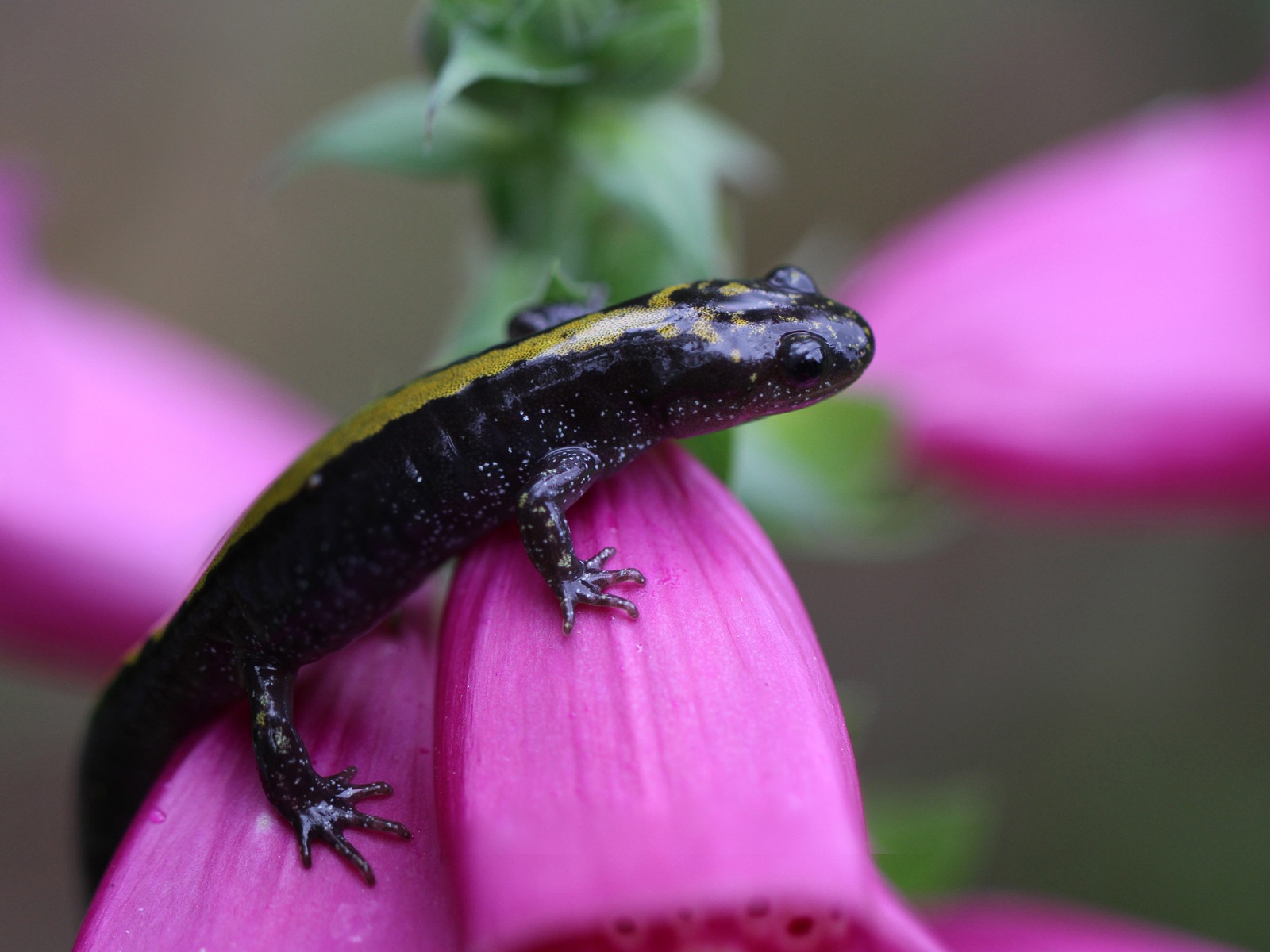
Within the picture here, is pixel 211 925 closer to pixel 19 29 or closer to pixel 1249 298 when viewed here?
pixel 1249 298

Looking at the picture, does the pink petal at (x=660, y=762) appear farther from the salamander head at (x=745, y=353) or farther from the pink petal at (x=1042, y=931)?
the pink petal at (x=1042, y=931)

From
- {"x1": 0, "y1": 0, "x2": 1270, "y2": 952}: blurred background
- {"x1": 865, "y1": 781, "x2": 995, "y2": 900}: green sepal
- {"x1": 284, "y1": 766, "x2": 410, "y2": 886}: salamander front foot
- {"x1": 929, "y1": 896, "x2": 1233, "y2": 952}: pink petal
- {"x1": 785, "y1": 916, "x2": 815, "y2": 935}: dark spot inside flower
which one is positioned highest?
{"x1": 0, "y1": 0, "x2": 1270, "y2": 952}: blurred background

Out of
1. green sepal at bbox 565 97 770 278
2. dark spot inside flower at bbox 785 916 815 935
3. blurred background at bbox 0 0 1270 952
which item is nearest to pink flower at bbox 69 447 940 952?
dark spot inside flower at bbox 785 916 815 935

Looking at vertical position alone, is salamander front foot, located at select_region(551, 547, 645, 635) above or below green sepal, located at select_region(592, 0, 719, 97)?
below

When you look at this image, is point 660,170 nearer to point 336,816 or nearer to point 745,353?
point 745,353

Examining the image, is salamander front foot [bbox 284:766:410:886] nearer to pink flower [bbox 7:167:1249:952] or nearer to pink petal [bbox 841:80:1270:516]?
pink flower [bbox 7:167:1249:952]
